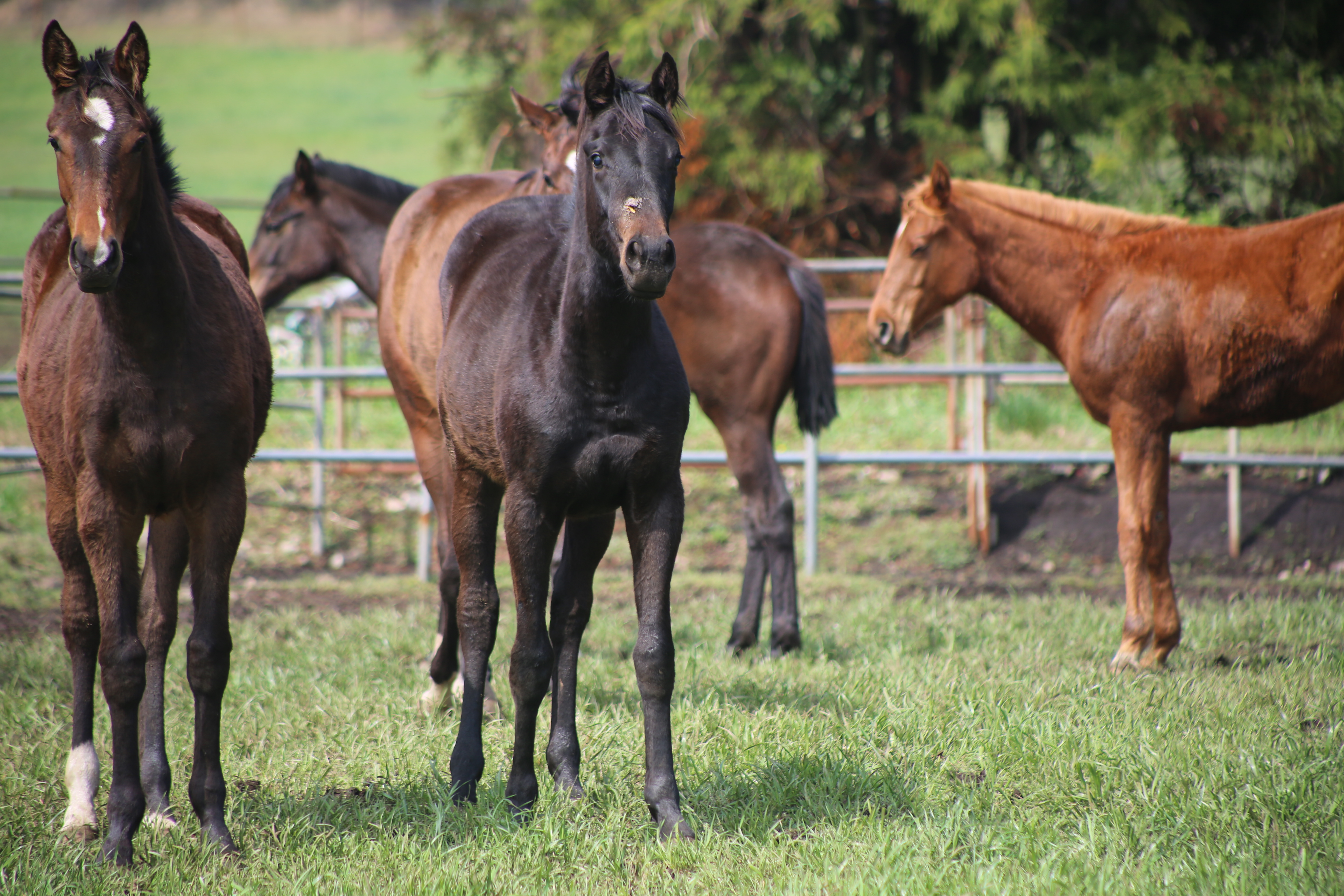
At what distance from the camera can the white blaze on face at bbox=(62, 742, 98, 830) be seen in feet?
9.56

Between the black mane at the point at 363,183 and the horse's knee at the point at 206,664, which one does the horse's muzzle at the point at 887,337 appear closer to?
the black mane at the point at 363,183

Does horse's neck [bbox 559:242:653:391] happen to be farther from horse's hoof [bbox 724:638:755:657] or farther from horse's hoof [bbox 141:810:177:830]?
horse's hoof [bbox 724:638:755:657]

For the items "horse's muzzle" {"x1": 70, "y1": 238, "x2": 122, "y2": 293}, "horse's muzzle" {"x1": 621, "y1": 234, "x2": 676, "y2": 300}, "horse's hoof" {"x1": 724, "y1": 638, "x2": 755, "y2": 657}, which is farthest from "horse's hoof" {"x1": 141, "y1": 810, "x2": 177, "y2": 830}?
"horse's hoof" {"x1": 724, "y1": 638, "x2": 755, "y2": 657}

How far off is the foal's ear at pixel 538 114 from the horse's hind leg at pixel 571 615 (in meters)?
2.33

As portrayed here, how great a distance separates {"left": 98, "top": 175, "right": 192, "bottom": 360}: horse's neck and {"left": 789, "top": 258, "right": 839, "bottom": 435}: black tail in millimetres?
3316

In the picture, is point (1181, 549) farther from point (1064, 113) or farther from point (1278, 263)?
point (1064, 113)

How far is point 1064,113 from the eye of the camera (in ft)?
30.9

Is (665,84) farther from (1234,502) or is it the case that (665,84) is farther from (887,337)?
(1234,502)

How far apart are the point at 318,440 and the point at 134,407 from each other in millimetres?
5597

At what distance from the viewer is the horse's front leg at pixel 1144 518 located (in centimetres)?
449

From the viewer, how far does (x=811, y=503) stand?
7281 mm

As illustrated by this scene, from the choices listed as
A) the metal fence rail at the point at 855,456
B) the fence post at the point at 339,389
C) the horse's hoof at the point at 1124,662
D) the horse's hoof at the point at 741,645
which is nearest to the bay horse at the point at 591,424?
the horse's hoof at the point at 741,645

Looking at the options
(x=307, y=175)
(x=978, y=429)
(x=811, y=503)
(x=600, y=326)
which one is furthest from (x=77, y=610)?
(x=978, y=429)

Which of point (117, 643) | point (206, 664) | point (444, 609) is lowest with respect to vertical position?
point (444, 609)
